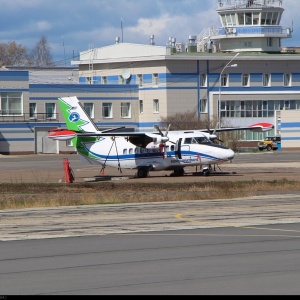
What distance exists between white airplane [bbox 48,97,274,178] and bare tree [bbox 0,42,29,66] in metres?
111

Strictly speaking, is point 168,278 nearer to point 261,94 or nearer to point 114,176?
point 114,176

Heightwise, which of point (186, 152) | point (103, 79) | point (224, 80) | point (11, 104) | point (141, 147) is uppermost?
point (103, 79)

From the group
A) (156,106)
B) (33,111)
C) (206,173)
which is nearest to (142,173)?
(206,173)

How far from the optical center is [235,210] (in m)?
25.3

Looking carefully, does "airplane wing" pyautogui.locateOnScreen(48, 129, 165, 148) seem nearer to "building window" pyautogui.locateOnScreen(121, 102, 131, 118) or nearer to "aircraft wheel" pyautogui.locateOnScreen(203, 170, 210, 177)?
"aircraft wheel" pyautogui.locateOnScreen(203, 170, 210, 177)

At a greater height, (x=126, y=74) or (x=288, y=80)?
(x=126, y=74)

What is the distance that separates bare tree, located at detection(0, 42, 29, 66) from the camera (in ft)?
524

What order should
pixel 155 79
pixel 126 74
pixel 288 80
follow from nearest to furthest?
pixel 155 79
pixel 126 74
pixel 288 80

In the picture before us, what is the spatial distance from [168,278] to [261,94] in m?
88.9

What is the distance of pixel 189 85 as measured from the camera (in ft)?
319

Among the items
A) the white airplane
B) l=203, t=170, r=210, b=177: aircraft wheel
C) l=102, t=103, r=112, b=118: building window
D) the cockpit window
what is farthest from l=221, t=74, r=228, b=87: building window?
the cockpit window

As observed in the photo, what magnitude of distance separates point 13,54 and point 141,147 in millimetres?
117924

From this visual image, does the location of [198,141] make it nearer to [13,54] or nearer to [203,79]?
[203,79]

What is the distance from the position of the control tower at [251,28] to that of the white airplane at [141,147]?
172 ft
